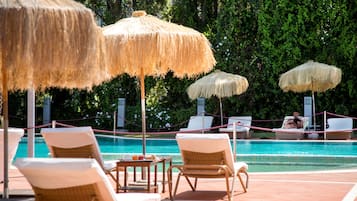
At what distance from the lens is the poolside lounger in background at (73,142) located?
788 cm

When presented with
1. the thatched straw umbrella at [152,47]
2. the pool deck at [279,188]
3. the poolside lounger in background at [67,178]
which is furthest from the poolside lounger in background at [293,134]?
the poolside lounger in background at [67,178]

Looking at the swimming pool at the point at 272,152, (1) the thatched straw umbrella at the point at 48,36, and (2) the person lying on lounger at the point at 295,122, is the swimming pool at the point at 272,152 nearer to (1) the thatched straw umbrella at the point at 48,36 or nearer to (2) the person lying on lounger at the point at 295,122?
(2) the person lying on lounger at the point at 295,122

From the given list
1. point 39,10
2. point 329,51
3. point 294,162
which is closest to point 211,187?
point 39,10

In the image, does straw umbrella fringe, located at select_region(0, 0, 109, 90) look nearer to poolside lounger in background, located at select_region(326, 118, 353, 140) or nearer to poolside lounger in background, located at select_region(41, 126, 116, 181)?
poolside lounger in background, located at select_region(41, 126, 116, 181)

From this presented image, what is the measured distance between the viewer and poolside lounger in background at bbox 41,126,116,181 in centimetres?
788

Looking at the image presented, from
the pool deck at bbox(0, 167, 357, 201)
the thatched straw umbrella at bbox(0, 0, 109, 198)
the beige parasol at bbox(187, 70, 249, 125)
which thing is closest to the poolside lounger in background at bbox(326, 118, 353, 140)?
the beige parasol at bbox(187, 70, 249, 125)

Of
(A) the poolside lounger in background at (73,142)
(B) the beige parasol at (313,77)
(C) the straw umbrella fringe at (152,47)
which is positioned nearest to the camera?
(A) the poolside lounger in background at (73,142)

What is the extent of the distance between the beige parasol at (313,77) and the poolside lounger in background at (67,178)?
57.7ft

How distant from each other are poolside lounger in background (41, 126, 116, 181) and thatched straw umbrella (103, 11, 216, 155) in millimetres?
1233

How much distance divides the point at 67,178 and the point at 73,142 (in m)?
3.42

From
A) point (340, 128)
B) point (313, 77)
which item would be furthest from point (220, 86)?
point (340, 128)

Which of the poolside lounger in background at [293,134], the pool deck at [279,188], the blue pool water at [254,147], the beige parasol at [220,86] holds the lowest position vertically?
the blue pool water at [254,147]

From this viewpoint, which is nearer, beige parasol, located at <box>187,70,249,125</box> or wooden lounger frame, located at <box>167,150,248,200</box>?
wooden lounger frame, located at <box>167,150,248,200</box>

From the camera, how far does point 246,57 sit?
26.4m
